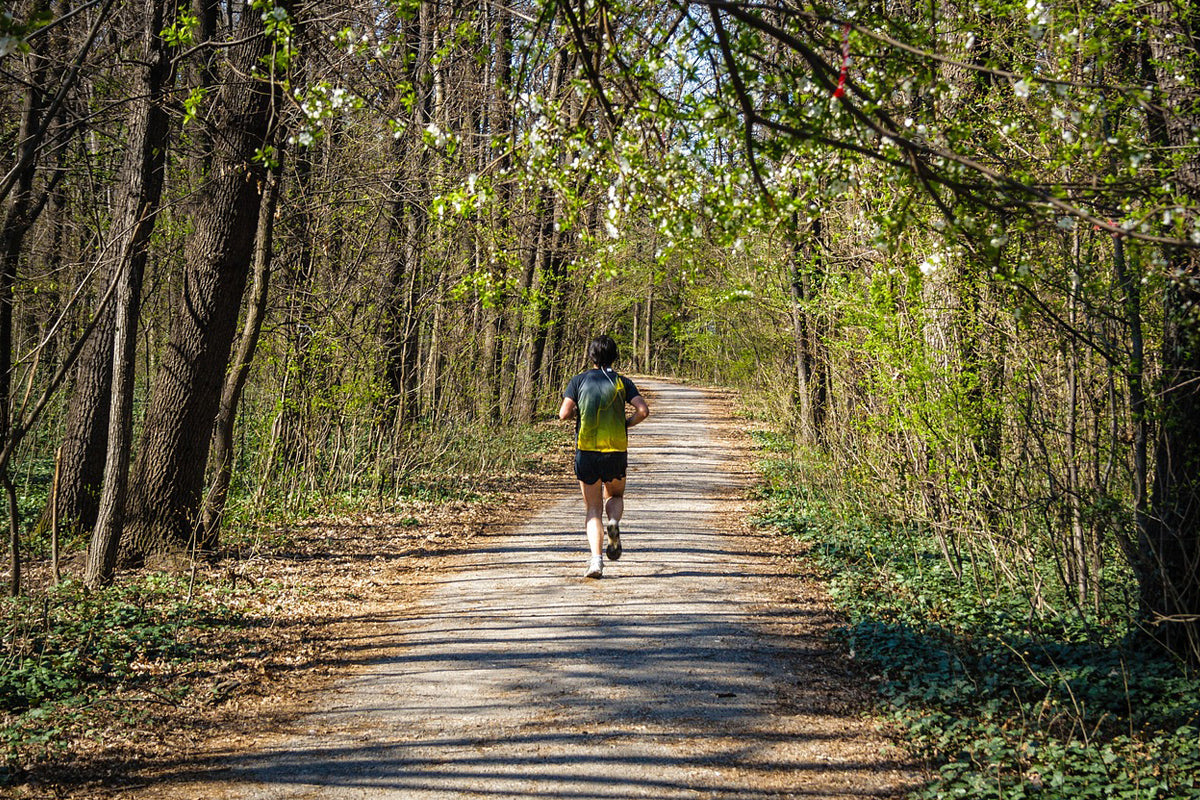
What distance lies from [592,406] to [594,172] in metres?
2.52

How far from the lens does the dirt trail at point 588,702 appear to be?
4492 mm

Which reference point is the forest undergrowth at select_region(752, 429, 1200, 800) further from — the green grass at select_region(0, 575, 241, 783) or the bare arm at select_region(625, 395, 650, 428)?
the green grass at select_region(0, 575, 241, 783)

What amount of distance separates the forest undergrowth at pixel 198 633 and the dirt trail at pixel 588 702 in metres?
0.49

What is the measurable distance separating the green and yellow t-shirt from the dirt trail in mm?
1343

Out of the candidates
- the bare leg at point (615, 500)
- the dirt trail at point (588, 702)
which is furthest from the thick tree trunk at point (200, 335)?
the bare leg at point (615, 500)

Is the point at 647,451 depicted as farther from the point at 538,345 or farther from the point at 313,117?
the point at 313,117

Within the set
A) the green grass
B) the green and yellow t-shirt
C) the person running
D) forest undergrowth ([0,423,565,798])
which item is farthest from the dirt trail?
the green and yellow t-shirt

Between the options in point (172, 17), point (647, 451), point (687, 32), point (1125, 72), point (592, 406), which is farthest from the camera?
point (647, 451)

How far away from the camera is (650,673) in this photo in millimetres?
6000

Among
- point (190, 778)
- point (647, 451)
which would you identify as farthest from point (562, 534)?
point (647, 451)

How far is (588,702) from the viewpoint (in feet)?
17.9

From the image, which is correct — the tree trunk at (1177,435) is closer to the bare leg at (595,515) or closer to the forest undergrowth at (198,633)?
the bare leg at (595,515)

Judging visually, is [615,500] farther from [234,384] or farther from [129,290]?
[129,290]

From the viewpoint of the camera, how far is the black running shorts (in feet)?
27.3
